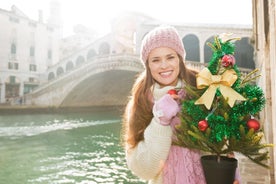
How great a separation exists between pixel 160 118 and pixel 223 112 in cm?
28

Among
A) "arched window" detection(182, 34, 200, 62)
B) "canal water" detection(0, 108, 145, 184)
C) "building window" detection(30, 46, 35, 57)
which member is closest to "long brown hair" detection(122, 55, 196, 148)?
"canal water" detection(0, 108, 145, 184)

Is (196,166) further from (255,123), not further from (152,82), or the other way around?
(152,82)

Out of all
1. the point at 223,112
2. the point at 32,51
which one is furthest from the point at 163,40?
the point at 32,51

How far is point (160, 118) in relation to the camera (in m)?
1.33

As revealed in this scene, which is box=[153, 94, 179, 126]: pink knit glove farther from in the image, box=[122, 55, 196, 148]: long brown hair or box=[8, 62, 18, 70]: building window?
box=[8, 62, 18, 70]: building window

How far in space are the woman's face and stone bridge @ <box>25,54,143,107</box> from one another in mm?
17065

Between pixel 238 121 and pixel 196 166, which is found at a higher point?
pixel 238 121

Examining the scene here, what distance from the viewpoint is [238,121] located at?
45.8 inches

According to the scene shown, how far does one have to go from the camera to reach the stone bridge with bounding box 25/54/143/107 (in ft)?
65.2

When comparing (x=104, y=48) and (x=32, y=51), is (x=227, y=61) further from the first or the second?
(x=32, y=51)

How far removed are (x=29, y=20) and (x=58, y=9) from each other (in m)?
7.37

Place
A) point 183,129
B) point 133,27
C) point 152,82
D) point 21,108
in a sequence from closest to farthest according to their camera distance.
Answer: point 183,129
point 152,82
point 21,108
point 133,27

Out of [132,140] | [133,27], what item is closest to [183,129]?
[132,140]

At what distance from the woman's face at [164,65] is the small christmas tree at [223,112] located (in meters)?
0.28
